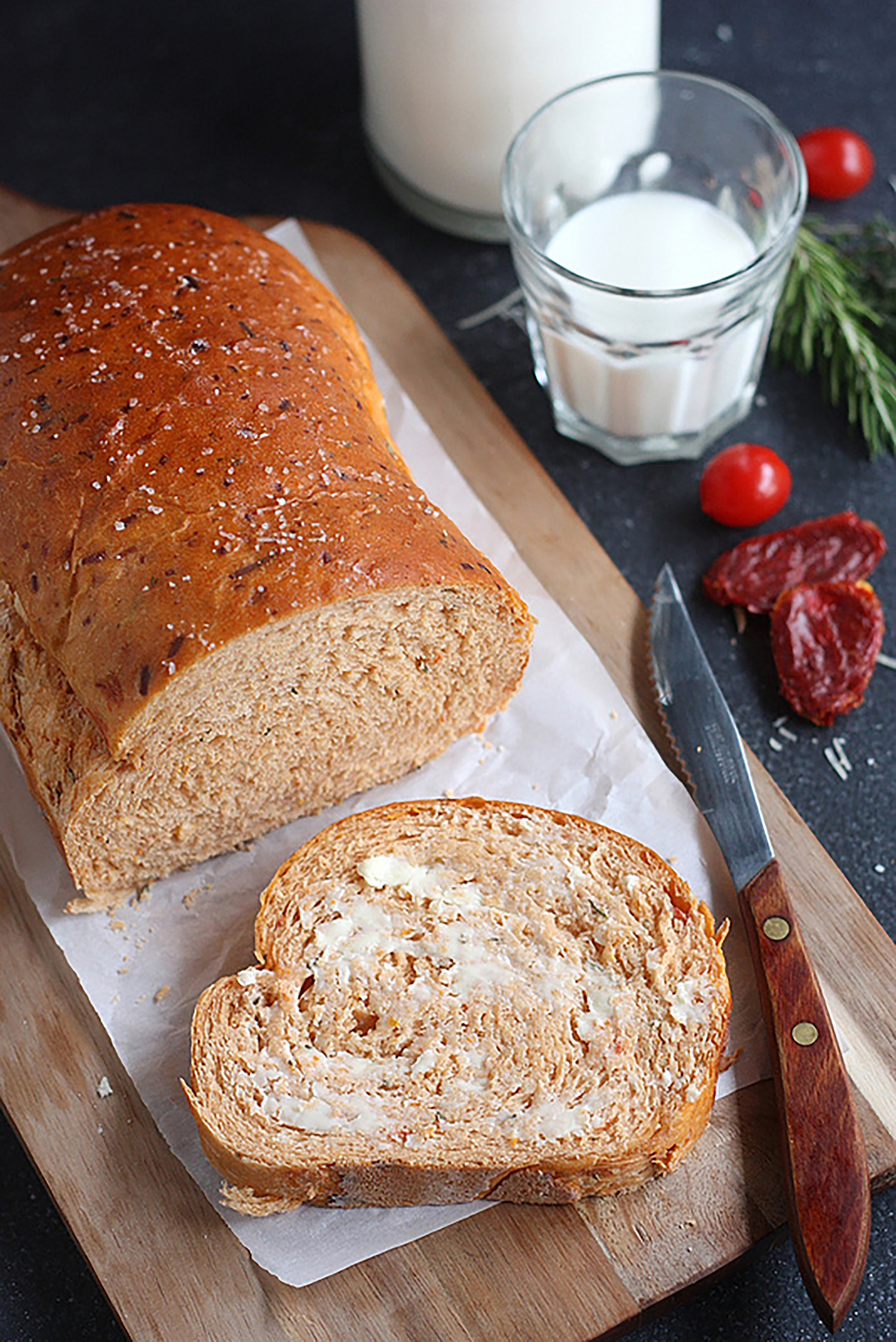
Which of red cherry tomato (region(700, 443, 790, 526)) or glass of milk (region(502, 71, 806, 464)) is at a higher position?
glass of milk (region(502, 71, 806, 464))

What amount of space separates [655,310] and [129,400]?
1360 millimetres

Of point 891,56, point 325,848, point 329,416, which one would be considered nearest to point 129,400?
point 329,416

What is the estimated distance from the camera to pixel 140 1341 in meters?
2.65

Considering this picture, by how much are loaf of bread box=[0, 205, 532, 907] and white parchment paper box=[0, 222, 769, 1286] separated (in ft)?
0.26

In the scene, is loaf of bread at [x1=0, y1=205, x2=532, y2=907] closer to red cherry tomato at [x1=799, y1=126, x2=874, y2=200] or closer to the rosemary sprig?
the rosemary sprig

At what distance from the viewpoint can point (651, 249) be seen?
146 inches

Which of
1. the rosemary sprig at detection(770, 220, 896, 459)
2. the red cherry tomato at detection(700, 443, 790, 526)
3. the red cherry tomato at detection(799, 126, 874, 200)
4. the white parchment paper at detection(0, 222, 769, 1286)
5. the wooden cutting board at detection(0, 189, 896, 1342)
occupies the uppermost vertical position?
the red cherry tomato at detection(799, 126, 874, 200)

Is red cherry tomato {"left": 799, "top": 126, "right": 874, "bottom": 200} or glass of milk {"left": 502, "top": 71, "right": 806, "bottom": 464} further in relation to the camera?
red cherry tomato {"left": 799, "top": 126, "right": 874, "bottom": 200}

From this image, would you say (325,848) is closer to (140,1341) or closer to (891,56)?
(140,1341)

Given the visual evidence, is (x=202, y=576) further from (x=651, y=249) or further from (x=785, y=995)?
(x=651, y=249)

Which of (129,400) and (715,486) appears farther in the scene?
(715,486)

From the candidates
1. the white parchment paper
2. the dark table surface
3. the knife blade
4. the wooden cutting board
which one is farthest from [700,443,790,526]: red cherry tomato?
the wooden cutting board

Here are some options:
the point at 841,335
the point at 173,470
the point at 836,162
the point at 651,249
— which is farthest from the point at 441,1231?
the point at 836,162

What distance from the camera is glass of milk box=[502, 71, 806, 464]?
355cm
